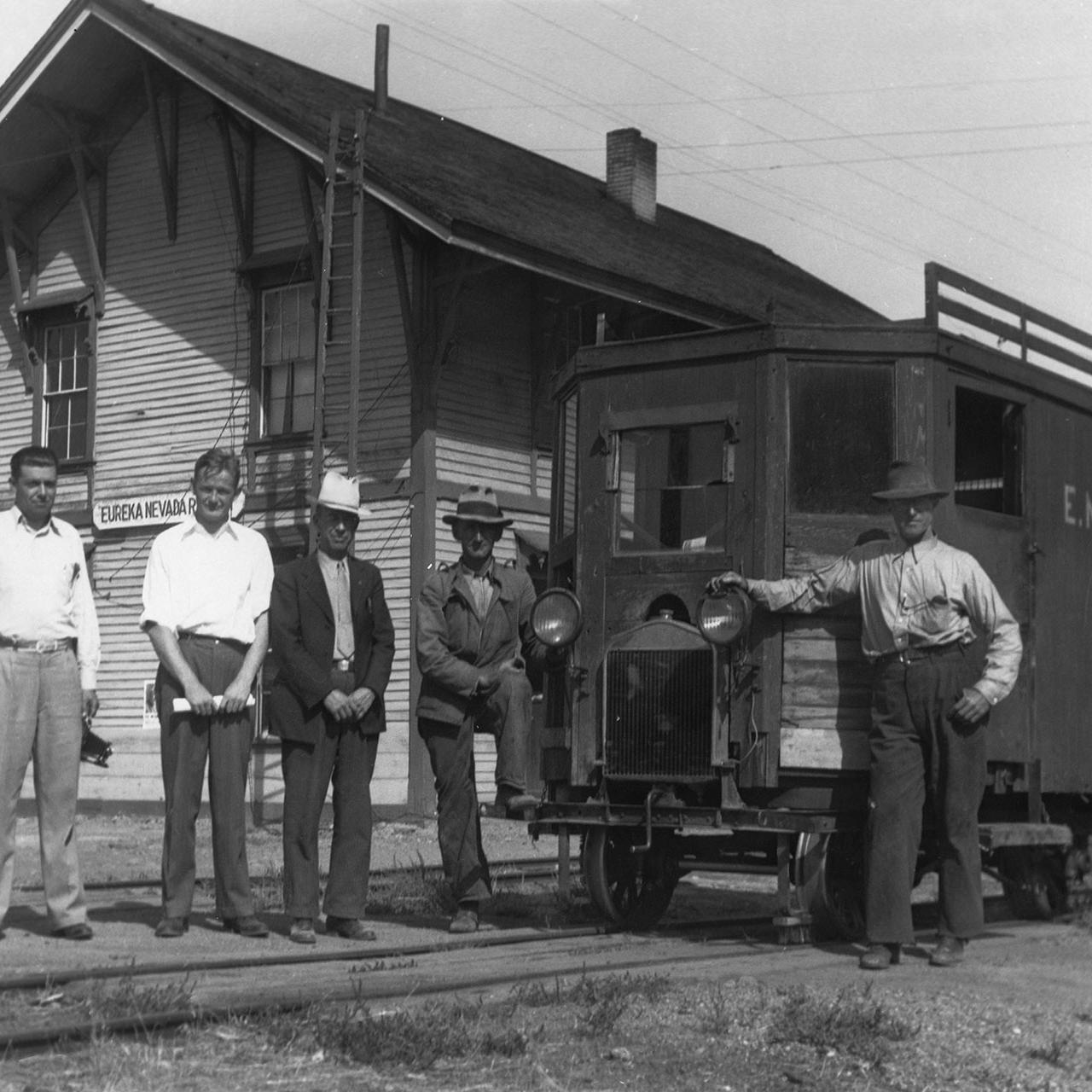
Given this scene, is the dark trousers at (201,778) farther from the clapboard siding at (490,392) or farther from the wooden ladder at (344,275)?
the clapboard siding at (490,392)

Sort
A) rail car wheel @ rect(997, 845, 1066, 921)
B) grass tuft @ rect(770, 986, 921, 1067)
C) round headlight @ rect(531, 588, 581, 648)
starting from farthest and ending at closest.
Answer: rail car wheel @ rect(997, 845, 1066, 921) → round headlight @ rect(531, 588, 581, 648) → grass tuft @ rect(770, 986, 921, 1067)

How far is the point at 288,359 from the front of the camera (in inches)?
854

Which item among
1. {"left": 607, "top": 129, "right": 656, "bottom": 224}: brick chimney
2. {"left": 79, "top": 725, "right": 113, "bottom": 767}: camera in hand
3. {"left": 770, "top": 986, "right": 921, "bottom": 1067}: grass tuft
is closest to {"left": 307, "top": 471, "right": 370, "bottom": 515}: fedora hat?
{"left": 79, "top": 725, "right": 113, "bottom": 767}: camera in hand

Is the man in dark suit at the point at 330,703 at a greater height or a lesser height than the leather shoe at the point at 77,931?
greater

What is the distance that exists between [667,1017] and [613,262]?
1533 centimetres

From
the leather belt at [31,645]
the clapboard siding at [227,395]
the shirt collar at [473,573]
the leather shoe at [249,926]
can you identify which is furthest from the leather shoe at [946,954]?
the clapboard siding at [227,395]

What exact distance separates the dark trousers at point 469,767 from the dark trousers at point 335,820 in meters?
0.61

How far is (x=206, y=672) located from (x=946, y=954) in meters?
3.51

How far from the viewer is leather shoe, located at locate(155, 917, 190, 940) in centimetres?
855

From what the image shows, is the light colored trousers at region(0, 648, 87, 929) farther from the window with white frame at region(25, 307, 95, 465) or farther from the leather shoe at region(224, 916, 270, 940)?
the window with white frame at region(25, 307, 95, 465)

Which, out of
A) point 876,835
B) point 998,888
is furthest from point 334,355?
point 876,835

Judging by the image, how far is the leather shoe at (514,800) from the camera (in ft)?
30.8

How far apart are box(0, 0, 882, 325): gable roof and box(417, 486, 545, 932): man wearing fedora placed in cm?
924

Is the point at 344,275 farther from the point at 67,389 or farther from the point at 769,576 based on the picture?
the point at 769,576
